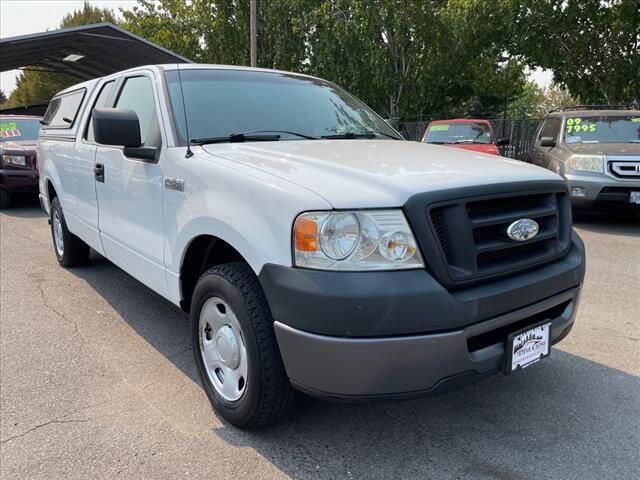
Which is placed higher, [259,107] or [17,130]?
[259,107]

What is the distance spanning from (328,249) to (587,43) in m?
20.5

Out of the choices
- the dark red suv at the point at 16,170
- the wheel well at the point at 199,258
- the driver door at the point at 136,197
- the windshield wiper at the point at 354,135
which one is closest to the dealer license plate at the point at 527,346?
the wheel well at the point at 199,258

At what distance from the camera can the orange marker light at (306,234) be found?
207 centimetres

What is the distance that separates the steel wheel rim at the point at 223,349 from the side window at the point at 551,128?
782 centimetres

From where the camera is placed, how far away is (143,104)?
3.52m

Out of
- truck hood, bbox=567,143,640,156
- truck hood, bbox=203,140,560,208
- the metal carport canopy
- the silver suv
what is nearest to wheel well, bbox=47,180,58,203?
truck hood, bbox=203,140,560,208

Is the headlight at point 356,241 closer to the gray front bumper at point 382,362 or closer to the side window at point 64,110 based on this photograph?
the gray front bumper at point 382,362

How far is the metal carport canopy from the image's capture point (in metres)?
17.0

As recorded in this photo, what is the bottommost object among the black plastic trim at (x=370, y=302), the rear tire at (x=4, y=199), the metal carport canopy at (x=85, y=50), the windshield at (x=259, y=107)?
the rear tire at (x=4, y=199)

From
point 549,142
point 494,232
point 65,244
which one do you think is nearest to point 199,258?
point 494,232

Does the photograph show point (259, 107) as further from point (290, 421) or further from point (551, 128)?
point (551, 128)

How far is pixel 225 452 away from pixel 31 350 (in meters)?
1.93

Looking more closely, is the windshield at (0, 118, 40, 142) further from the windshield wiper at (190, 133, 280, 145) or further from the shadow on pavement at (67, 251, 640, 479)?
the shadow on pavement at (67, 251, 640, 479)

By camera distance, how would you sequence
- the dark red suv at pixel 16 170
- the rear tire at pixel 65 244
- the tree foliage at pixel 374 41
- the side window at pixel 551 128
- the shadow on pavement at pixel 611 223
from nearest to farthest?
the rear tire at pixel 65 244, the shadow on pavement at pixel 611 223, the side window at pixel 551 128, the dark red suv at pixel 16 170, the tree foliage at pixel 374 41
